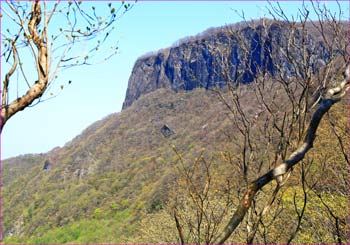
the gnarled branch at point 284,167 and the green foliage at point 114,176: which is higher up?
the gnarled branch at point 284,167

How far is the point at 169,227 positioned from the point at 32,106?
19.2 m

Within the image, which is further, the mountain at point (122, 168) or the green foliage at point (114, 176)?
the mountain at point (122, 168)

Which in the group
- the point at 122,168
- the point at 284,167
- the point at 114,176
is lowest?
the point at 114,176

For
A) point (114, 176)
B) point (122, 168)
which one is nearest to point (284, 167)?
point (114, 176)

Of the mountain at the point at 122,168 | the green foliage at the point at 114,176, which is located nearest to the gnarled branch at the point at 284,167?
the mountain at the point at 122,168

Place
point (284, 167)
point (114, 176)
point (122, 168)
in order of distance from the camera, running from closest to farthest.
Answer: point (284, 167) → point (114, 176) → point (122, 168)

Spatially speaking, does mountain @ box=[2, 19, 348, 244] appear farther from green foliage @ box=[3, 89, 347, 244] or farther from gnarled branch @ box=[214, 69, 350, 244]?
gnarled branch @ box=[214, 69, 350, 244]

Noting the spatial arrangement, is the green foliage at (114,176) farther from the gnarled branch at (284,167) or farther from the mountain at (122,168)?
the gnarled branch at (284,167)

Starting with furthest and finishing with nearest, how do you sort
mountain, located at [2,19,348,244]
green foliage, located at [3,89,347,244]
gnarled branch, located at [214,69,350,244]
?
mountain, located at [2,19,348,244] → green foliage, located at [3,89,347,244] → gnarled branch, located at [214,69,350,244]

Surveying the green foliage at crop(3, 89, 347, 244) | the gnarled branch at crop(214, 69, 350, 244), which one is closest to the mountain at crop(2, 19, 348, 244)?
the green foliage at crop(3, 89, 347, 244)

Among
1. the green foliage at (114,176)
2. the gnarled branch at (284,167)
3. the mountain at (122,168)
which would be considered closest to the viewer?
the gnarled branch at (284,167)

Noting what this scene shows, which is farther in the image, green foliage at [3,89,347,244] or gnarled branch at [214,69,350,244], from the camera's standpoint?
green foliage at [3,89,347,244]

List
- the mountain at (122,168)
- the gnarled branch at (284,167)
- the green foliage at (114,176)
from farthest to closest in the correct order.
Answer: the mountain at (122,168) → the green foliage at (114,176) → the gnarled branch at (284,167)

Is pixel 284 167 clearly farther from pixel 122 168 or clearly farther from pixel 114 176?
pixel 122 168
